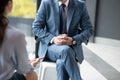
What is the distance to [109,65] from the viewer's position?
11.3 feet

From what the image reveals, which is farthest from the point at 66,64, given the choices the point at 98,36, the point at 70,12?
the point at 98,36

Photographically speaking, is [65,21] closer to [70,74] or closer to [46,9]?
[46,9]

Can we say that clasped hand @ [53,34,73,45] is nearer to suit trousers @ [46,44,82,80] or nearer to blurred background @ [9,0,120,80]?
suit trousers @ [46,44,82,80]

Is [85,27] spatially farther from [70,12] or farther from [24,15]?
[24,15]

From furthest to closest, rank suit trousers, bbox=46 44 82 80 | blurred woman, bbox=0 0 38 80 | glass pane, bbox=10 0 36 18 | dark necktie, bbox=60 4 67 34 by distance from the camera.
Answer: glass pane, bbox=10 0 36 18 < dark necktie, bbox=60 4 67 34 < suit trousers, bbox=46 44 82 80 < blurred woman, bbox=0 0 38 80

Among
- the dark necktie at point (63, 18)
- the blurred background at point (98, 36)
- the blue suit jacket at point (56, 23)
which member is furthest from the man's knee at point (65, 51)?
the blurred background at point (98, 36)

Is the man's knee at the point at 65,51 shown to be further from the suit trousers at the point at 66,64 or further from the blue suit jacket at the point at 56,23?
the blue suit jacket at the point at 56,23

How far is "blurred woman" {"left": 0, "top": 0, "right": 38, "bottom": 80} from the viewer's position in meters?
1.29

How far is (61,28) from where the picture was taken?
2.46m

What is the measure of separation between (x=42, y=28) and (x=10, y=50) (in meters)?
1.15

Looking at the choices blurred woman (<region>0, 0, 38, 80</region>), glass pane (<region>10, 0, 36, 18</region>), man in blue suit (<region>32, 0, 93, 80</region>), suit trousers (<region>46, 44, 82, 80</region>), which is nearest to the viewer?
blurred woman (<region>0, 0, 38, 80</region>)

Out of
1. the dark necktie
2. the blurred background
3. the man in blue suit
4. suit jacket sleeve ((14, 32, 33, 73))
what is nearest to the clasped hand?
the man in blue suit

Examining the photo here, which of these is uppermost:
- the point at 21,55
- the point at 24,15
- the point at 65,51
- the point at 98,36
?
the point at 24,15

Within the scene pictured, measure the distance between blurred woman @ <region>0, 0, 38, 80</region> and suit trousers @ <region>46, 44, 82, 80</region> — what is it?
81 cm
